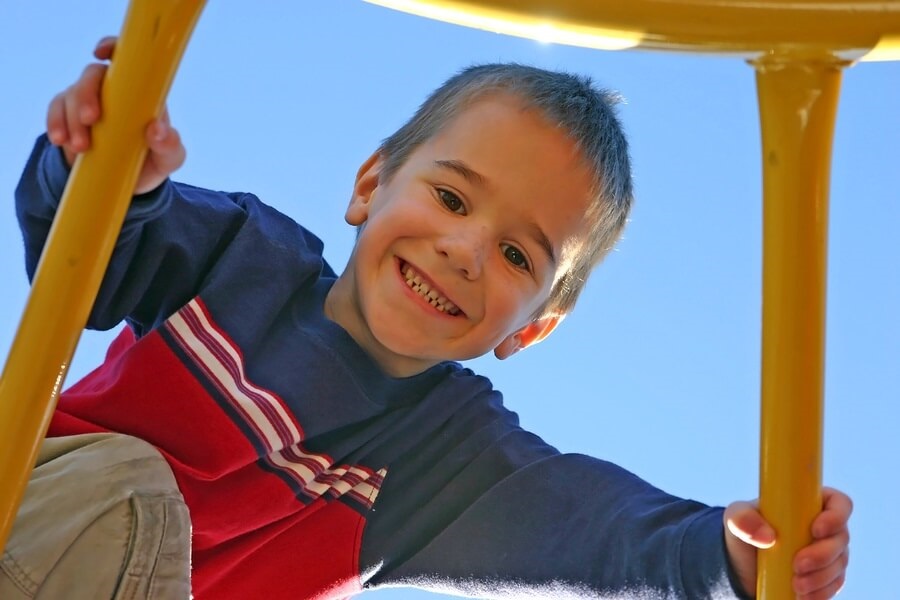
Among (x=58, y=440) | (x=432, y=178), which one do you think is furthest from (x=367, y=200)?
(x=58, y=440)

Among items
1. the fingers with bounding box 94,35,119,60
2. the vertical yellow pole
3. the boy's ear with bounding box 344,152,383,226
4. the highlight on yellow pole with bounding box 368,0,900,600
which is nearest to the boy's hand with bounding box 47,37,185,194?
the fingers with bounding box 94,35,119,60

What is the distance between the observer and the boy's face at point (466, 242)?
30.3 inches

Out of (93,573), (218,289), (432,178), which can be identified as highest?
(432,178)

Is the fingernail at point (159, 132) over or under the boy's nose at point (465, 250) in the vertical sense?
under

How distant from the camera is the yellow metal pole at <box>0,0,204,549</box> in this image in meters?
0.44

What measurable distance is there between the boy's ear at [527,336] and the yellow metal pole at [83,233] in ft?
1.62

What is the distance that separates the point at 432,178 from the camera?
799 mm

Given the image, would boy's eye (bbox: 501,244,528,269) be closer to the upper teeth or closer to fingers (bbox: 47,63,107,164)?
the upper teeth

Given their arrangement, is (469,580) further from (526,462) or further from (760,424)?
(760,424)

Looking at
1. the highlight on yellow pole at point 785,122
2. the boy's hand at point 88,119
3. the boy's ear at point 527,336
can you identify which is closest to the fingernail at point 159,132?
the boy's hand at point 88,119

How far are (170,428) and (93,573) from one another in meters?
0.21

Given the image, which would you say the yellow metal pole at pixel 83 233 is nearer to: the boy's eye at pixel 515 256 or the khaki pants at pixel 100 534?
the khaki pants at pixel 100 534

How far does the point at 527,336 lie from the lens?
0.94 meters

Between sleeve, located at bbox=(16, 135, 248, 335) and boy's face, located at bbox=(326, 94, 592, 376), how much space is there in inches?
3.8
